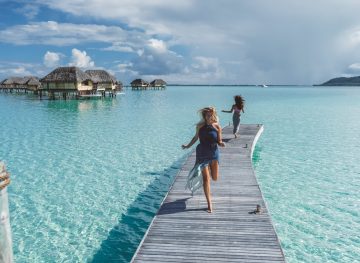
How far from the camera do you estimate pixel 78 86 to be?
198 ft

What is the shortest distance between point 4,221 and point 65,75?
6050 centimetres

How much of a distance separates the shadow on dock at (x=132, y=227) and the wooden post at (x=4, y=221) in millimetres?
A: 3955

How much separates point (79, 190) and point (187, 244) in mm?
7174

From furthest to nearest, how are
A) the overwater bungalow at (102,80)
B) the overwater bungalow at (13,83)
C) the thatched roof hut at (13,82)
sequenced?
the thatched roof hut at (13,82), the overwater bungalow at (13,83), the overwater bungalow at (102,80)

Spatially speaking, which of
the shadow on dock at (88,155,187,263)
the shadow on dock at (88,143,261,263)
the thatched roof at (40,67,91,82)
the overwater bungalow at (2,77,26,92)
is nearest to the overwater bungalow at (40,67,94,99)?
the thatched roof at (40,67,91,82)

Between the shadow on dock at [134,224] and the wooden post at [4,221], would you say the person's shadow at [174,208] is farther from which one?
the wooden post at [4,221]

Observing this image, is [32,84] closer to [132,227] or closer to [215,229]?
[132,227]

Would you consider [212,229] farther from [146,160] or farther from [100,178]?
[146,160]

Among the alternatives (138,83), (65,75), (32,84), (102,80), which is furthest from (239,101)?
(138,83)

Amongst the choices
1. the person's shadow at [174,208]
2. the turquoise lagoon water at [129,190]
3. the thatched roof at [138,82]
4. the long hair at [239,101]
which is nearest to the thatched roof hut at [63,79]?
the turquoise lagoon water at [129,190]

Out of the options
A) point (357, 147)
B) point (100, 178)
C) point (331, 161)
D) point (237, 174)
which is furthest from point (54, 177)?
point (357, 147)

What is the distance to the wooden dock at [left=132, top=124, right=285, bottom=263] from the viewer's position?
551 centimetres

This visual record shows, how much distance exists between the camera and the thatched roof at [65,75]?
59.2m

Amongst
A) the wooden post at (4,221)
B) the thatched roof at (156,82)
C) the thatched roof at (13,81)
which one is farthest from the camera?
the thatched roof at (156,82)
